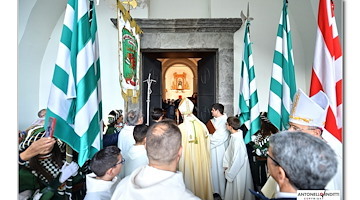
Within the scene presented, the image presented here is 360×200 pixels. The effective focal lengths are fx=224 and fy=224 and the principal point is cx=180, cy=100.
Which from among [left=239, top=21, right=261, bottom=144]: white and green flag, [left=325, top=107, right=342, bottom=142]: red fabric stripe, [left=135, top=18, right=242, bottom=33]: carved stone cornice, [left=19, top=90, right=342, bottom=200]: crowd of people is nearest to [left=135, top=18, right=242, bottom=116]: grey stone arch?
[left=135, top=18, right=242, bottom=33]: carved stone cornice

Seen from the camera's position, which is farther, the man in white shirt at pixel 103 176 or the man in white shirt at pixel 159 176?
the man in white shirt at pixel 103 176

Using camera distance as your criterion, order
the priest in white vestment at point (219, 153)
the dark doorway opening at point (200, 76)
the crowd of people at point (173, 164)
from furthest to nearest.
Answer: the dark doorway opening at point (200, 76) → the priest in white vestment at point (219, 153) → the crowd of people at point (173, 164)

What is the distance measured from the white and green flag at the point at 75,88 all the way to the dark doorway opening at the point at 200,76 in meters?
2.47

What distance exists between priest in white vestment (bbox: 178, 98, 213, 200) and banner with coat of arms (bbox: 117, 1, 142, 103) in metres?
0.89

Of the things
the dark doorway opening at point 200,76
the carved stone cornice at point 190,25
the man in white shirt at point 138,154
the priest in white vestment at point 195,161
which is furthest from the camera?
the dark doorway opening at point 200,76

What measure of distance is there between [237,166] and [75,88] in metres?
1.94

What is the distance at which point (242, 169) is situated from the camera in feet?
8.73

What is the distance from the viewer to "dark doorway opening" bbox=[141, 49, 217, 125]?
4168 mm

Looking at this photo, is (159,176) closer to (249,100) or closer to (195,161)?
(195,161)

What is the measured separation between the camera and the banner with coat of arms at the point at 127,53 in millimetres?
2605

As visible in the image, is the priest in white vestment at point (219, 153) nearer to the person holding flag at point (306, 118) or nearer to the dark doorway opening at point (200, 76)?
the dark doorway opening at point (200, 76)

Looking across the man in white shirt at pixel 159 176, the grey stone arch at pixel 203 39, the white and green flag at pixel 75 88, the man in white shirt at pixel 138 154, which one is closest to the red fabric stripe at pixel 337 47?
the man in white shirt at pixel 159 176
